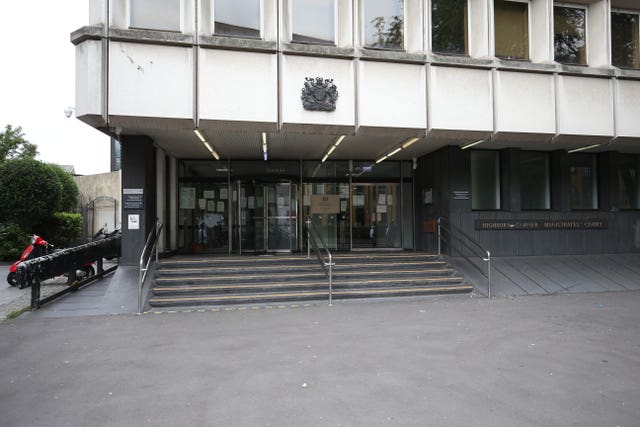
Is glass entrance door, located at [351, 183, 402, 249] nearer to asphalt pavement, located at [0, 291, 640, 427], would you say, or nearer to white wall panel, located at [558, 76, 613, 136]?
white wall panel, located at [558, 76, 613, 136]

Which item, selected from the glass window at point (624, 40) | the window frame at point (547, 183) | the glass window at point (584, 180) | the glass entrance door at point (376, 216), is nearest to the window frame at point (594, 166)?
the glass window at point (584, 180)

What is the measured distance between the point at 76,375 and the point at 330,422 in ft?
9.85

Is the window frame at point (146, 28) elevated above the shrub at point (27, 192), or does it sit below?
above

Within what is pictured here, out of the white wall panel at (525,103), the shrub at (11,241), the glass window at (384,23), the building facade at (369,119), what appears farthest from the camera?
the shrub at (11,241)

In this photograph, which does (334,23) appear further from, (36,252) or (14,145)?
(14,145)

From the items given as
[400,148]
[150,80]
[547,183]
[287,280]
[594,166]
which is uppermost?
[150,80]

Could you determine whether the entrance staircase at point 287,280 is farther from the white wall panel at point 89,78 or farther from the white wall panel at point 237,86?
the white wall panel at point 89,78

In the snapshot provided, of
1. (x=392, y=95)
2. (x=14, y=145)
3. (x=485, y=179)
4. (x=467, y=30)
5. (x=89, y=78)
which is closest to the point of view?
(x=89, y=78)

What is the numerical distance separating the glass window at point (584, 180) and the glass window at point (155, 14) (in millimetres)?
11350

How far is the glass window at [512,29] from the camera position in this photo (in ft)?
35.7

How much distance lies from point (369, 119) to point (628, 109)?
6.95 metres

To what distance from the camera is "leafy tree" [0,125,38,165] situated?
29.3 m

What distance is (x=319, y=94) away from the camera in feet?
30.2

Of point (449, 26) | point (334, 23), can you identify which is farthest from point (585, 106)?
point (334, 23)
